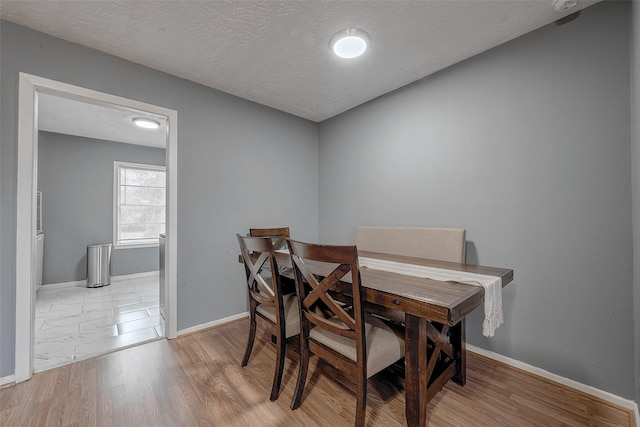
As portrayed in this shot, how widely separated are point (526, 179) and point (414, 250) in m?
0.98

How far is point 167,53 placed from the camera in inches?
84.5

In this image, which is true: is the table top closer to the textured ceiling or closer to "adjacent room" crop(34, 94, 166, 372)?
the textured ceiling

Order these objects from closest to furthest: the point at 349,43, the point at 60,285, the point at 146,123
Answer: the point at 349,43
the point at 146,123
the point at 60,285

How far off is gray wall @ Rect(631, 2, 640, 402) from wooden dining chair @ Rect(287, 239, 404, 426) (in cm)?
131

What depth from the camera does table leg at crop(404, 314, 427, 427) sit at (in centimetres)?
124

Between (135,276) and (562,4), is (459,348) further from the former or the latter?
(135,276)

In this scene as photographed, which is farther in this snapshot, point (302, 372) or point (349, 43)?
point (349, 43)

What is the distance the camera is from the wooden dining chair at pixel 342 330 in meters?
1.25

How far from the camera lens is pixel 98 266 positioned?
13.8ft

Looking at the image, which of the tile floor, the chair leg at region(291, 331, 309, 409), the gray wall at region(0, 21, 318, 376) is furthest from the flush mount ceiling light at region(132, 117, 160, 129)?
the chair leg at region(291, 331, 309, 409)

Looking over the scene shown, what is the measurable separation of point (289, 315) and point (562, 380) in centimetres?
189

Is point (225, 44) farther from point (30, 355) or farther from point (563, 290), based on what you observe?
point (563, 290)

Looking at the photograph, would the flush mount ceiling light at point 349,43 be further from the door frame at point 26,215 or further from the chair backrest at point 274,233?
the door frame at point 26,215

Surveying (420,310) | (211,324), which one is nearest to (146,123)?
(211,324)
